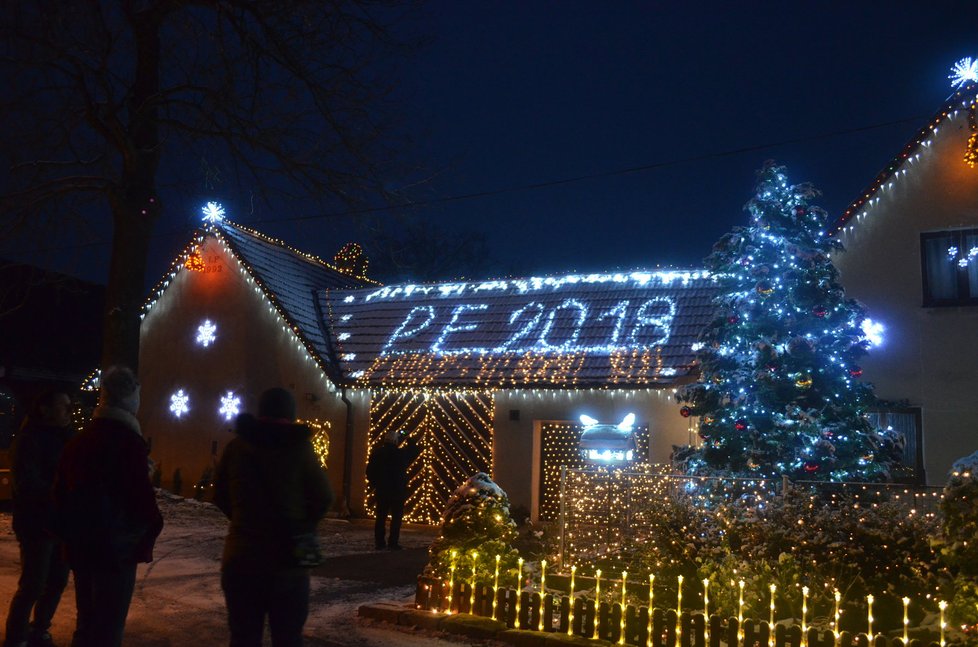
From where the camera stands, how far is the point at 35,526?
6.42 metres

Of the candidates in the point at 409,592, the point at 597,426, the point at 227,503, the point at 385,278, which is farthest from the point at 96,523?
the point at 385,278

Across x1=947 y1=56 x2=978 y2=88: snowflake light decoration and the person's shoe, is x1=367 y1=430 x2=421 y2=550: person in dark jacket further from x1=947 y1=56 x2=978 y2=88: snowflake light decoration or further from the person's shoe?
x1=947 y1=56 x2=978 y2=88: snowflake light decoration

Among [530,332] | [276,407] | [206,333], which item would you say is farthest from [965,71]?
[206,333]

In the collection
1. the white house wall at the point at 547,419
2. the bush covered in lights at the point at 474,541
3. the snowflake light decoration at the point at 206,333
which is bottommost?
the bush covered in lights at the point at 474,541

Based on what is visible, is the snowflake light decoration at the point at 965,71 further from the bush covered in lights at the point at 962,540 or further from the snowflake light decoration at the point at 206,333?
the snowflake light decoration at the point at 206,333

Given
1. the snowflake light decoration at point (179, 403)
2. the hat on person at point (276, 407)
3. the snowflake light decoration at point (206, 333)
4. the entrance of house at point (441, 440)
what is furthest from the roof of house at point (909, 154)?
the snowflake light decoration at point (179, 403)

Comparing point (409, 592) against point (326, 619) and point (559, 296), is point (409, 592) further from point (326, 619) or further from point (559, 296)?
point (559, 296)

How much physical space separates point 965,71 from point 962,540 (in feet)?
34.3

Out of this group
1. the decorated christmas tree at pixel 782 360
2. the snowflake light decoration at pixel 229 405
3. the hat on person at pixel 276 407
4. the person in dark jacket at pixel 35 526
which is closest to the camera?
the hat on person at pixel 276 407

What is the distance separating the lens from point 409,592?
33.7 ft

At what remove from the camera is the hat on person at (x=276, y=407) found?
5031 mm

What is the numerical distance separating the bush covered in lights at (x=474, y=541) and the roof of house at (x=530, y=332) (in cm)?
783

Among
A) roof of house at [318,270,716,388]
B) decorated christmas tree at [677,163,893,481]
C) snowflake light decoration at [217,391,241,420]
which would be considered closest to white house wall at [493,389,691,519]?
roof of house at [318,270,716,388]

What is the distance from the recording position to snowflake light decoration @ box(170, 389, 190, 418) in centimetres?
2108
